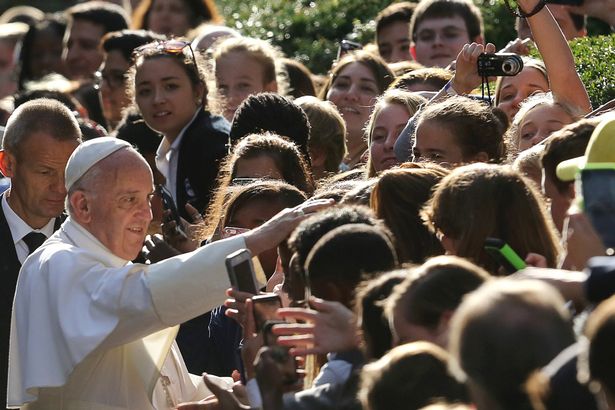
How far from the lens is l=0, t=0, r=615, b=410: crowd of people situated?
407 centimetres

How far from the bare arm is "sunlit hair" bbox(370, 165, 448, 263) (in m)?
1.28

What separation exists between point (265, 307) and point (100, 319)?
3.64ft

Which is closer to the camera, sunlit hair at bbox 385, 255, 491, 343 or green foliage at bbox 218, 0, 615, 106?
sunlit hair at bbox 385, 255, 491, 343

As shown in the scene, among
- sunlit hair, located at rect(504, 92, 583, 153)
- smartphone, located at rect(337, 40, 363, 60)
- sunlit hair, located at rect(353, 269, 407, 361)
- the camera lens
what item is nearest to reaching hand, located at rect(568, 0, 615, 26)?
sunlit hair, located at rect(504, 92, 583, 153)

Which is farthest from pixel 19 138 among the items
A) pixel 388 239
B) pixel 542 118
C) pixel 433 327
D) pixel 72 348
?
pixel 433 327

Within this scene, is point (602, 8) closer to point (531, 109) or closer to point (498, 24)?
point (531, 109)

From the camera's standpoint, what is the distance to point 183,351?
24.0 ft

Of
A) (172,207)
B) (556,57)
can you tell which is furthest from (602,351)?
(172,207)

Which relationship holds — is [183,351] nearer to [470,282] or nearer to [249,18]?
[470,282]

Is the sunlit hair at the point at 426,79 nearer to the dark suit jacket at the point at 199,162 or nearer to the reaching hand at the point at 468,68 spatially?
the reaching hand at the point at 468,68

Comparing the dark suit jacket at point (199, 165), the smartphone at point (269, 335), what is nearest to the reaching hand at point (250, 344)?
the smartphone at point (269, 335)

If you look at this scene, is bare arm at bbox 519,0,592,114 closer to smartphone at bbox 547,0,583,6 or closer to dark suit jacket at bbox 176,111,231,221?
smartphone at bbox 547,0,583,6

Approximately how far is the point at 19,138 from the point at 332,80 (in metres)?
2.63

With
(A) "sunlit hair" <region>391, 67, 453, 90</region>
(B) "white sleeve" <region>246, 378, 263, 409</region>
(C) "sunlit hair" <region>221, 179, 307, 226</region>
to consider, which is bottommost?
(B) "white sleeve" <region>246, 378, 263, 409</region>
